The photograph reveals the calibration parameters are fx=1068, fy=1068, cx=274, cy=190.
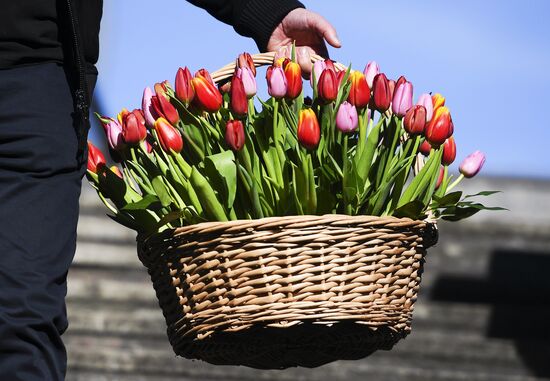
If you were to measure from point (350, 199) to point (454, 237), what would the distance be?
292 centimetres

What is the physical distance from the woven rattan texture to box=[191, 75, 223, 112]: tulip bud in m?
0.20

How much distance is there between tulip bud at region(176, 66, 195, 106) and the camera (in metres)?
1.66

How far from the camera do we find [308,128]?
158 cm

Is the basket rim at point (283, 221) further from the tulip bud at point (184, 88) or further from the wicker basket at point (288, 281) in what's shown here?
the tulip bud at point (184, 88)

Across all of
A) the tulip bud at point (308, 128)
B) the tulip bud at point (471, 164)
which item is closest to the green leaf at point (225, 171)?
the tulip bud at point (308, 128)

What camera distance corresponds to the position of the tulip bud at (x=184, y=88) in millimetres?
1655

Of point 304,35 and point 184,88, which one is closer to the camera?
point 184,88

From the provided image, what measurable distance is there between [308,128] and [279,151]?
93mm

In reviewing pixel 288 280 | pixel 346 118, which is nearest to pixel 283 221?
pixel 288 280

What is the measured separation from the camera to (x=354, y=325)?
1614mm

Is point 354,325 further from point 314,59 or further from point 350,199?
point 314,59

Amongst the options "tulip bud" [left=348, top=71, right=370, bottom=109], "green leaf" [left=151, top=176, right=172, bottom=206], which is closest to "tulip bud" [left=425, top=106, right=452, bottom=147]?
"tulip bud" [left=348, top=71, right=370, bottom=109]

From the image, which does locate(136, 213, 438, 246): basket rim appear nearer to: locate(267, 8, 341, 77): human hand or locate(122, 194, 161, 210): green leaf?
locate(122, 194, 161, 210): green leaf

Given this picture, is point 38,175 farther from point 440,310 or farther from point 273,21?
point 440,310
